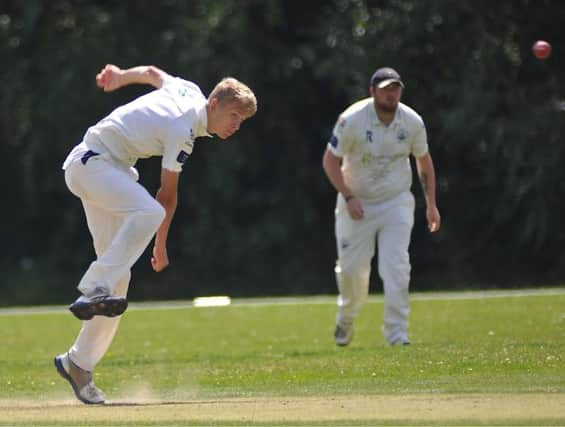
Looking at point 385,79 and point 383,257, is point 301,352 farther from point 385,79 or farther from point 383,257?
point 385,79

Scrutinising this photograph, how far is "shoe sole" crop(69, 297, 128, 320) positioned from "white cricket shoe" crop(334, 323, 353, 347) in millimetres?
4289

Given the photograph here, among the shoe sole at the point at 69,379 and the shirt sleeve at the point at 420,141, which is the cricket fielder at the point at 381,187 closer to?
the shirt sleeve at the point at 420,141

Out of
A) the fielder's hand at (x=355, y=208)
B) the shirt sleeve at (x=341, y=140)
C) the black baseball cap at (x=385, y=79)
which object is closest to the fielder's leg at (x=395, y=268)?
the fielder's hand at (x=355, y=208)

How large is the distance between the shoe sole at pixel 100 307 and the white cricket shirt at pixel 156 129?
0.79 metres

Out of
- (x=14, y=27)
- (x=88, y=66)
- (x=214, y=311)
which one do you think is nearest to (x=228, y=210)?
(x=88, y=66)

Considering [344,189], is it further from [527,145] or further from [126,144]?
[527,145]

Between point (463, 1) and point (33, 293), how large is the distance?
8.45 metres

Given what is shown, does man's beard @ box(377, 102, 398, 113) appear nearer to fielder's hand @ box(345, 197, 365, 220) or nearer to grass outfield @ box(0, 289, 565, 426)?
fielder's hand @ box(345, 197, 365, 220)

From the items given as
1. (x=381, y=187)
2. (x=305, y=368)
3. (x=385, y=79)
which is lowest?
(x=305, y=368)

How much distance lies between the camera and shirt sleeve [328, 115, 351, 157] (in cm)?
1166

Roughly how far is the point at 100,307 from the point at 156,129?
1029mm

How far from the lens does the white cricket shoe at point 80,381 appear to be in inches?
336

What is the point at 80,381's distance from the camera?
28.2 ft

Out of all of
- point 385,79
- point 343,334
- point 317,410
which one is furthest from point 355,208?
point 317,410
